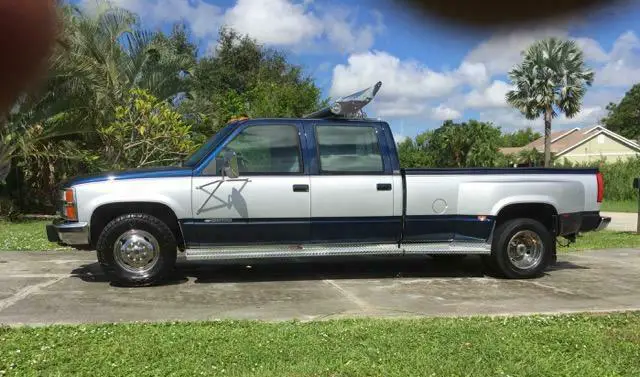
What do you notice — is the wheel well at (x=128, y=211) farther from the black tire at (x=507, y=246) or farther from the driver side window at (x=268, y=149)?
the black tire at (x=507, y=246)

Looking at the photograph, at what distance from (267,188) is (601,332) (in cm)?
354

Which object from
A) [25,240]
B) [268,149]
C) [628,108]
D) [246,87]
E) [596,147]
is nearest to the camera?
[628,108]

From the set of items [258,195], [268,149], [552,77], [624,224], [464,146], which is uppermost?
[464,146]

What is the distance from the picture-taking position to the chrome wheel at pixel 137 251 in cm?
640

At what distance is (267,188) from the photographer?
6637mm

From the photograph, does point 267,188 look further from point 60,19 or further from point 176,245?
point 60,19

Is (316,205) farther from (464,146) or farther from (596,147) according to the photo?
(596,147)

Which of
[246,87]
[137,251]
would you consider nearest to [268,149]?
[137,251]

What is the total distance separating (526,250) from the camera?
7207mm

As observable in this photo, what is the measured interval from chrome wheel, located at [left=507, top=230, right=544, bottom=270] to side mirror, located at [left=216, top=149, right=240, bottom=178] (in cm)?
333

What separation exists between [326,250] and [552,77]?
18.0ft

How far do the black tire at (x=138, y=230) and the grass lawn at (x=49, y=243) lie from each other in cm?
369

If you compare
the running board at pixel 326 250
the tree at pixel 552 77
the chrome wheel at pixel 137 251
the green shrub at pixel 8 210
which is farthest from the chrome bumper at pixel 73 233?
the green shrub at pixel 8 210

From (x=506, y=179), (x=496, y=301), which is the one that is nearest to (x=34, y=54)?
(x=496, y=301)
